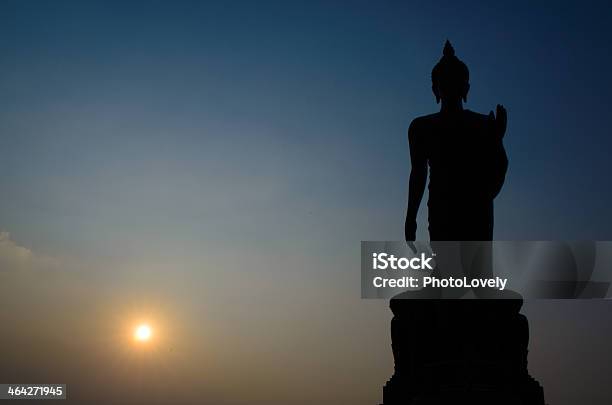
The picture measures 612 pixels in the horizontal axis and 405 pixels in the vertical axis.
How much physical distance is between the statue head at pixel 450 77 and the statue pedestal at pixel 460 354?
3163 millimetres

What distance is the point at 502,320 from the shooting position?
775cm

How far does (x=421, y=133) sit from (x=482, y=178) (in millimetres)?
1148

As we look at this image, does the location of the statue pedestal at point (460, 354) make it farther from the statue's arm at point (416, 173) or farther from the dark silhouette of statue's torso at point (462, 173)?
the statue's arm at point (416, 173)

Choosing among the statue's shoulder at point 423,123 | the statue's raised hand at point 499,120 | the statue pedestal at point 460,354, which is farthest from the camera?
the statue's shoulder at point 423,123

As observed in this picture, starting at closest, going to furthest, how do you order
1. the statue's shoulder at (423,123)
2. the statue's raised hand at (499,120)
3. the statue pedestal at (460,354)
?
the statue pedestal at (460,354) → the statue's raised hand at (499,120) → the statue's shoulder at (423,123)

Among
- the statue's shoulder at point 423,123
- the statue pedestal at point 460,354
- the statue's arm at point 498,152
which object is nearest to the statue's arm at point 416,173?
the statue's shoulder at point 423,123

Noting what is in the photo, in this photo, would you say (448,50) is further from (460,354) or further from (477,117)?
(460,354)

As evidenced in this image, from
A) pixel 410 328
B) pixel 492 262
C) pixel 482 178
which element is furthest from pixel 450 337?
pixel 482 178

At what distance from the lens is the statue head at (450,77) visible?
30.3 feet

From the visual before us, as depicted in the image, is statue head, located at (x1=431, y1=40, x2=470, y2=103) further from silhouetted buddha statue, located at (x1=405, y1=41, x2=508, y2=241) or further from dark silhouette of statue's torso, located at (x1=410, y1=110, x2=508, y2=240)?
dark silhouette of statue's torso, located at (x1=410, y1=110, x2=508, y2=240)

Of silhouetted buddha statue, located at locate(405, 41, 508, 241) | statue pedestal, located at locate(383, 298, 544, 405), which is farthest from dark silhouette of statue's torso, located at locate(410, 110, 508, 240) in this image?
statue pedestal, located at locate(383, 298, 544, 405)

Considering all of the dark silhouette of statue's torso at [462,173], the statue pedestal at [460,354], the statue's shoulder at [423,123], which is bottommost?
the statue pedestal at [460,354]

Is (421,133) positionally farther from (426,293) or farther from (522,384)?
(522,384)

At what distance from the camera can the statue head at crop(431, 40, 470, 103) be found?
9.23 meters
